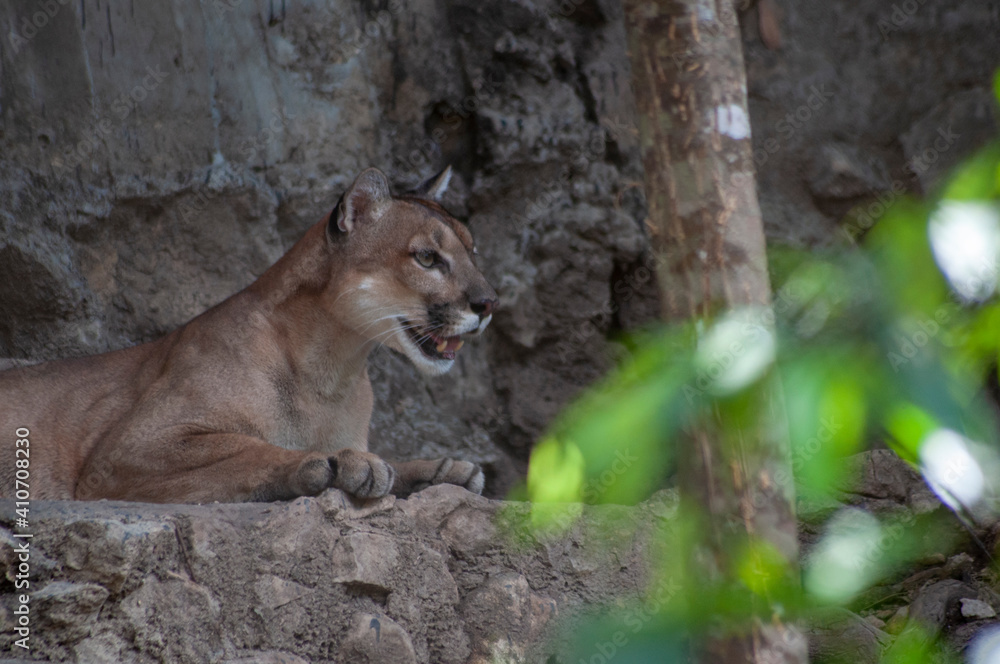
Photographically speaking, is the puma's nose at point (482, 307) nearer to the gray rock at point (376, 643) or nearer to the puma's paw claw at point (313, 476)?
the puma's paw claw at point (313, 476)

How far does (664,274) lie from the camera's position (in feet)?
4.96

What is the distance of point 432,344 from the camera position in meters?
3.95

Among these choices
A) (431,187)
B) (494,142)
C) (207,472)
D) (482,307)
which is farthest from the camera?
(494,142)

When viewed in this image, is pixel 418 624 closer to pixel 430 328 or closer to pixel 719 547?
pixel 430 328

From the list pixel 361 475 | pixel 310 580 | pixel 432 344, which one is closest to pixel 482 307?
pixel 432 344

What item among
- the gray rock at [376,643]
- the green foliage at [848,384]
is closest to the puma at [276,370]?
the gray rock at [376,643]

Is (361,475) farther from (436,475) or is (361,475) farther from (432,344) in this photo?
(432,344)

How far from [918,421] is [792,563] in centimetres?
44

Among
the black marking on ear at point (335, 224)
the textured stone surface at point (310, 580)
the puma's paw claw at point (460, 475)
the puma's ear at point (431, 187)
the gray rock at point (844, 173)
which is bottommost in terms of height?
the textured stone surface at point (310, 580)

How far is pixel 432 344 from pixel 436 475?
2.33 ft

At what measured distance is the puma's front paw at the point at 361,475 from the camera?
2.83 metres

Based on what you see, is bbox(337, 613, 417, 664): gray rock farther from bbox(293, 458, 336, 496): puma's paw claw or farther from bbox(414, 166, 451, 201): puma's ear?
bbox(414, 166, 451, 201): puma's ear

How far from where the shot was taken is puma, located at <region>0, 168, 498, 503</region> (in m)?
3.44

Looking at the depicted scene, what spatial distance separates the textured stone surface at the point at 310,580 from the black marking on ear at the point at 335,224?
1323mm
